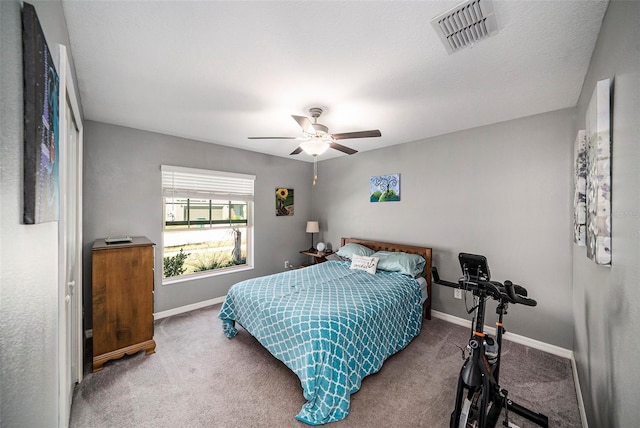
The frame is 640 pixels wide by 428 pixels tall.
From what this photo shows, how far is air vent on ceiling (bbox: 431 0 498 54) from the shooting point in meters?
1.37

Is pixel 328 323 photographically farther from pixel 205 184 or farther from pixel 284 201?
pixel 284 201

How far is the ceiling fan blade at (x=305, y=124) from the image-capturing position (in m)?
2.12

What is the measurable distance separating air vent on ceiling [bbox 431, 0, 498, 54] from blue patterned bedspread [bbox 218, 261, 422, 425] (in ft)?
6.93

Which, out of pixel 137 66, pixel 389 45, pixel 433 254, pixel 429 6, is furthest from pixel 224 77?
pixel 433 254

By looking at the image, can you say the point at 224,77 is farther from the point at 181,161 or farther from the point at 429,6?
A: the point at 181,161

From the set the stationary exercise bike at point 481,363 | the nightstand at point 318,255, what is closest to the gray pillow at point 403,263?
the nightstand at point 318,255

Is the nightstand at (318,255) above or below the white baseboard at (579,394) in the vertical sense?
above

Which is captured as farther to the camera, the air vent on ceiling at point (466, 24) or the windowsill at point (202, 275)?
the windowsill at point (202, 275)

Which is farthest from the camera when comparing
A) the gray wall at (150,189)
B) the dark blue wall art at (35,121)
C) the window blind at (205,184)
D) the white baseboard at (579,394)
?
the window blind at (205,184)

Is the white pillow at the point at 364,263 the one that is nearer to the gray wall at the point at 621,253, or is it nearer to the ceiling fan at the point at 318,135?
the ceiling fan at the point at 318,135

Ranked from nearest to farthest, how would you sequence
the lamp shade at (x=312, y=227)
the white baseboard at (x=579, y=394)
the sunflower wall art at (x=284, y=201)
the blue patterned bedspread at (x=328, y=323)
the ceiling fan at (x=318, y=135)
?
the white baseboard at (x=579, y=394), the blue patterned bedspread at (x=328, y=323), the ceiling fan at (x=318, y=135), the sunflower wall art at (x=284, y=201), the lamp shade at (x=312, y=227)

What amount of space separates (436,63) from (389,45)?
443mm

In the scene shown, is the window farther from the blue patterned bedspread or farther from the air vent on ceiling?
the air vent on ceiling

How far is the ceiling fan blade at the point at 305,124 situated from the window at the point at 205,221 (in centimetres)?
217
